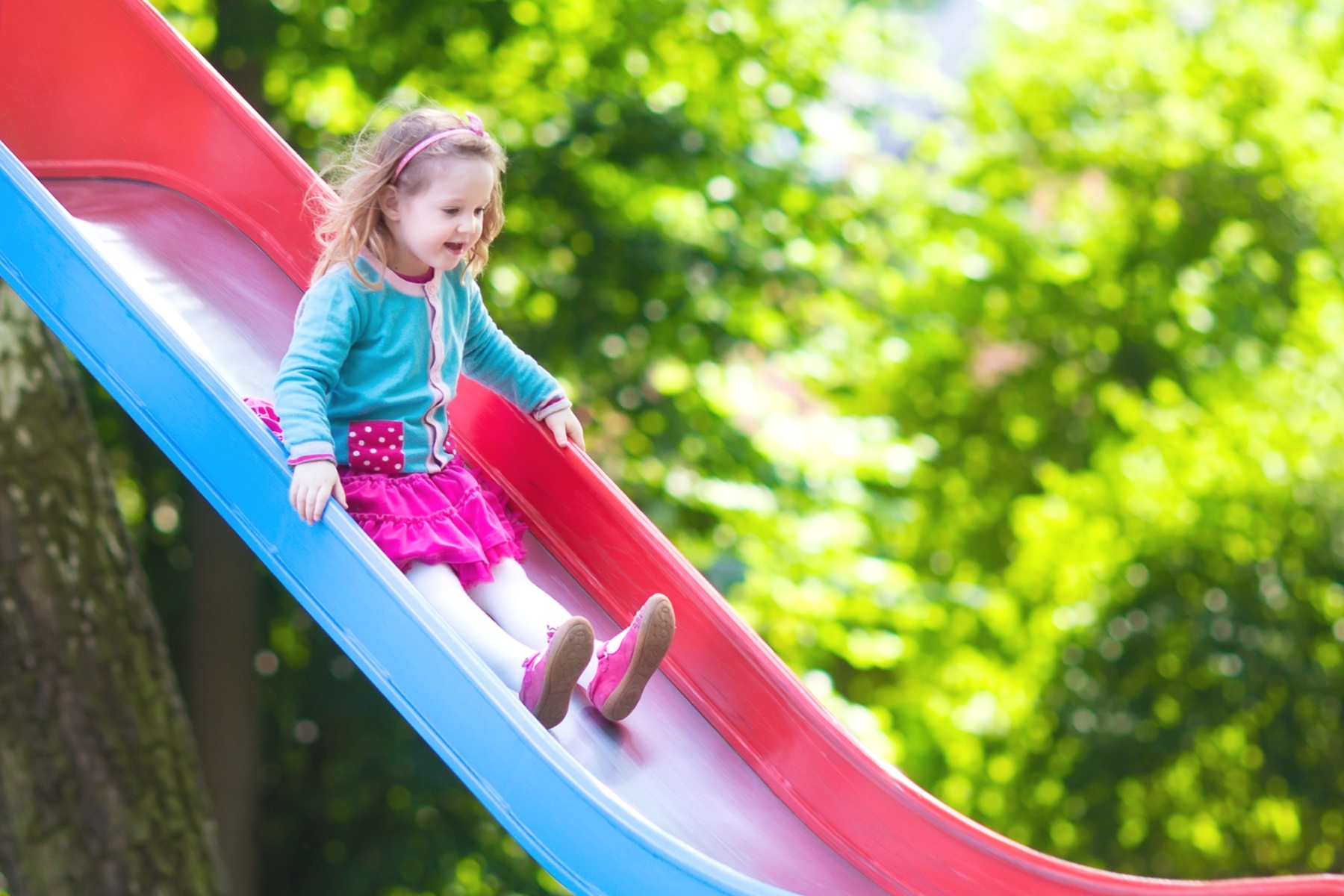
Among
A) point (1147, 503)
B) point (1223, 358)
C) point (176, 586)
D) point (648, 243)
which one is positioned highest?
point (648, 243)

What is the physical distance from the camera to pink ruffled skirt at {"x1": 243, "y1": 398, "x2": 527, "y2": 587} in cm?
224

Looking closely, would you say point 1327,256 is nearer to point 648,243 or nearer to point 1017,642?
point 1017,642

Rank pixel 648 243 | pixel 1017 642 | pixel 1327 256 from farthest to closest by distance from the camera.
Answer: pixel 1327 256, pixel 1017 642, pixel 648 243

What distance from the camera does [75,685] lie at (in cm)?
314

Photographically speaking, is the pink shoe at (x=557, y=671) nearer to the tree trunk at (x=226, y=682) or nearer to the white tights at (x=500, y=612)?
the white tights at (x=500, y=612)

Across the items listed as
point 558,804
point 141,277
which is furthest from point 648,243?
point 558,804

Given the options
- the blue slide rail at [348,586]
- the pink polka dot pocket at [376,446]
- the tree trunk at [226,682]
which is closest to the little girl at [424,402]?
the pink polka dot pocket at [376,446]

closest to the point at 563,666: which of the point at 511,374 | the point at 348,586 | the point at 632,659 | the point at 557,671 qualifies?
the point at 557,671

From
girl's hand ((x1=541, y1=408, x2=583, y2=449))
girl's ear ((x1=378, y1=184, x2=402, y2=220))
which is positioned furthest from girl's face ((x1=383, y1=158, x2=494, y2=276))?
girl's hand ((x1=541, y1=408, x2=583, y2=449))

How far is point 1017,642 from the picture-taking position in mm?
8031

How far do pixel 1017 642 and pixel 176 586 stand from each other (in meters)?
5.54

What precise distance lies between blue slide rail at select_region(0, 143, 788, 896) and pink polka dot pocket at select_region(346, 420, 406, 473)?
275 millimetres

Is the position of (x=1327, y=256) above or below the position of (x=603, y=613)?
below

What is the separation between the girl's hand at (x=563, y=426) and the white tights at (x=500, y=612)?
376 mm
